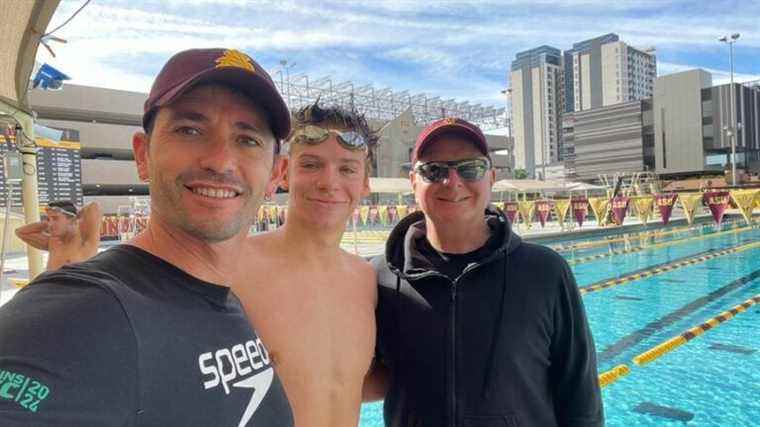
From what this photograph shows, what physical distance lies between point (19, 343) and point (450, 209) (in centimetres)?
152

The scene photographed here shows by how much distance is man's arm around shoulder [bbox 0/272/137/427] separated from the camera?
2.30 feet

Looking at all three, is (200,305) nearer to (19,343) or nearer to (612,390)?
(19,343)

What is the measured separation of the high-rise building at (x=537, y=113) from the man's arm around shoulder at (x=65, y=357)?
402ft

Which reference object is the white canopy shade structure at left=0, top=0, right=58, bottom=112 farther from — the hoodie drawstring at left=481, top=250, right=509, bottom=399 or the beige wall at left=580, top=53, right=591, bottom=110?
the beige wall at left=580, top=53, right=591, bottom=110

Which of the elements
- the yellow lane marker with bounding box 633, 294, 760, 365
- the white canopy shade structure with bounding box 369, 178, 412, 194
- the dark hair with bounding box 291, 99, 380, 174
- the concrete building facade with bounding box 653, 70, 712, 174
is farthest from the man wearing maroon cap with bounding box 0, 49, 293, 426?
the concrete building facade with bounding box 653, 70, 712, 174

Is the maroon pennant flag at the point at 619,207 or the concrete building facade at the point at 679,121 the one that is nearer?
the maroon pennant flag at the point at 619,207

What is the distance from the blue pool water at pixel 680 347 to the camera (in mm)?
4543

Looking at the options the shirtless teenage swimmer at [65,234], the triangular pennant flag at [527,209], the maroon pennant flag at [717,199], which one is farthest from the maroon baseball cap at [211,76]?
the maroon pennant flag at [717,199]

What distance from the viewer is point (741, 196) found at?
58.5 feet

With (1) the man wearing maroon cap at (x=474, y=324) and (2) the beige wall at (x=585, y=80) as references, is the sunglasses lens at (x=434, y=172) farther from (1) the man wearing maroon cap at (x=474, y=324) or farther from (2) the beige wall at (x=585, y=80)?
(2) the beige wall at (x=585, y=80)

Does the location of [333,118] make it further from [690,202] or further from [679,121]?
[679,121]

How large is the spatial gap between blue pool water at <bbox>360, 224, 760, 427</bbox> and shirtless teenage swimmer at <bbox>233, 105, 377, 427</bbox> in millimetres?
3044

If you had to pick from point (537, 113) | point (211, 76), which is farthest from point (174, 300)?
point (537, 113)

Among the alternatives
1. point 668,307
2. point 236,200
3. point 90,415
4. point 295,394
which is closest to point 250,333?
point 236,200
